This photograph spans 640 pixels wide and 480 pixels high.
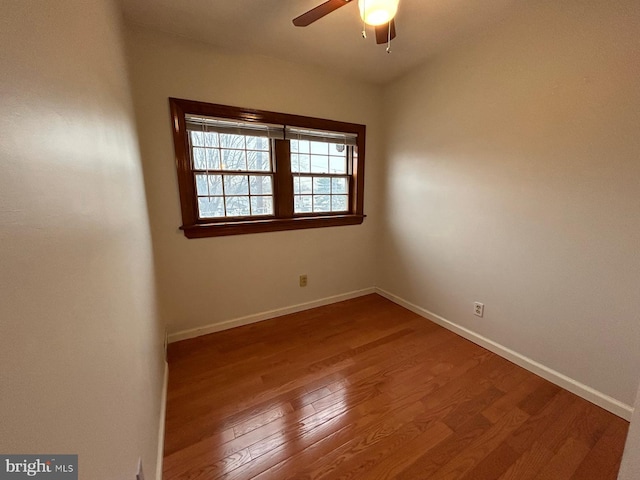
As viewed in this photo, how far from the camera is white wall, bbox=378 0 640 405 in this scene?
4.65ft

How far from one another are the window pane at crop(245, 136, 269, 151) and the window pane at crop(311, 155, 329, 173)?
0.51 m

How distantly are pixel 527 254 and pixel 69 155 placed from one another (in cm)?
240

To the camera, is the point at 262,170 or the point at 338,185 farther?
the point at 338,185

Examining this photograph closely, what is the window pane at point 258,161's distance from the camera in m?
2.36

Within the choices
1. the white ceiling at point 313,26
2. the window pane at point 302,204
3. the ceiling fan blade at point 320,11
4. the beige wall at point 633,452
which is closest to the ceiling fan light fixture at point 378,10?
the ceiling fan blade at point 320,11

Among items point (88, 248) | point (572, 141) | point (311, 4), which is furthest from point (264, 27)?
point (572, 141)

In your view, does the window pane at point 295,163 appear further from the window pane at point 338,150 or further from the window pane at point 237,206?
the window pane at point 237,206

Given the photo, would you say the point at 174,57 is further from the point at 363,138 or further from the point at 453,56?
the point at 453,56

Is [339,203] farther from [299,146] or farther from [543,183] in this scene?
[543,183]

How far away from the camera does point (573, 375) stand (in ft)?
5.47

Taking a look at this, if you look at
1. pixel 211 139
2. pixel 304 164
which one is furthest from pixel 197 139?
pixel 304 164

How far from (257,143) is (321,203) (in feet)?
2.95

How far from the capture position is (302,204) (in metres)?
2.70

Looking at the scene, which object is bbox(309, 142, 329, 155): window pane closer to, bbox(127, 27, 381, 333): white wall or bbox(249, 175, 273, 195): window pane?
bbox(127, 27, 381, 333): white wall
